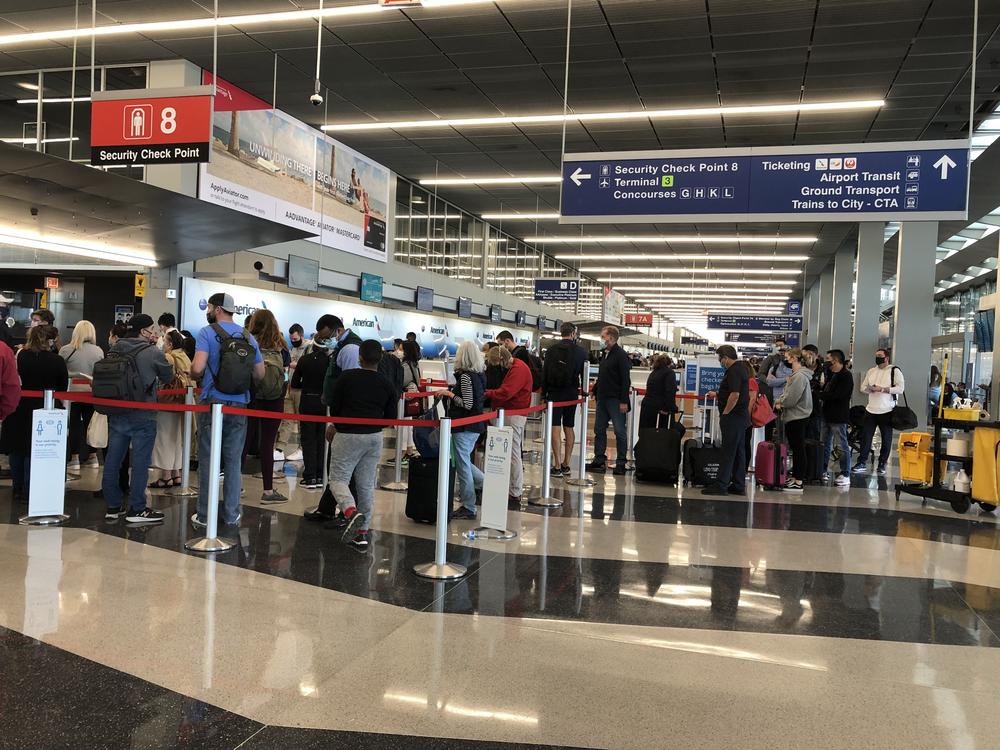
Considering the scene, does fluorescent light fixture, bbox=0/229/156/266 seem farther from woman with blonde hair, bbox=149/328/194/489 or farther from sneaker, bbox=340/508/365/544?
sneaker, bbox=340/508/365/544

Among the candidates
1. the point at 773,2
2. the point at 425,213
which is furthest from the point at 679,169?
→ the point at 425,213

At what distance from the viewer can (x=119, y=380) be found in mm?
5820

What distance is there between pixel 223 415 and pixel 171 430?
1931 mm

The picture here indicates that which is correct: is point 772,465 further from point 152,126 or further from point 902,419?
point 152,126

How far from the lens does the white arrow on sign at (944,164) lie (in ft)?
24.0

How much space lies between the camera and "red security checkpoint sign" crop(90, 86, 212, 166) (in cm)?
739

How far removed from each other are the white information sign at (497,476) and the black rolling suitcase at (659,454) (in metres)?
3.68

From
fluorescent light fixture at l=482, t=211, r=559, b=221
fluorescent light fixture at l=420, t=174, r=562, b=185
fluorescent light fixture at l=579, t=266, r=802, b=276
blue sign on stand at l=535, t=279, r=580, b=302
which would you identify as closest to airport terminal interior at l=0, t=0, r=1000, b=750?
fluorescent light fixture at l=420, t=174, r=562, b=185

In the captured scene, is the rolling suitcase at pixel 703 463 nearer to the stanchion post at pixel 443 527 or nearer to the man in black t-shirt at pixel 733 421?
the man in black t-shirt at pixel 733 421

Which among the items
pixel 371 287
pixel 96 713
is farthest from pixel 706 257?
pixel 96 713

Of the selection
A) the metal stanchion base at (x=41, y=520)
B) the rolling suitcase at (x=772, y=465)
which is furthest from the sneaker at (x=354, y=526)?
the rolling suitcase at (x=772, y=465)

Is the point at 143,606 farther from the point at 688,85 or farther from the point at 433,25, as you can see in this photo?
the point at 688,85

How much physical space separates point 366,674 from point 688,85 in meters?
10.3

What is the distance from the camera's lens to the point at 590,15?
9047 millimetres
